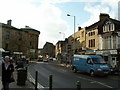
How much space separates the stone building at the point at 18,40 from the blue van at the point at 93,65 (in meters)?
39.4

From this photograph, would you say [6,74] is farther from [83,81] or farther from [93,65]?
[93,65]

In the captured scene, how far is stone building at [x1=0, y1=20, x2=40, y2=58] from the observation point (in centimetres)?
5697

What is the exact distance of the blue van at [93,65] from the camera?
18.3 m

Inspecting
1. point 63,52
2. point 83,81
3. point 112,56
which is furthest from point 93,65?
point 63,52

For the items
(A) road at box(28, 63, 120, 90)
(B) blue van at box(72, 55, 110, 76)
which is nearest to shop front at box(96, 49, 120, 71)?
(B) blue van at box(72, 55, 110, 76)

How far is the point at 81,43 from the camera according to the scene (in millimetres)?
44938

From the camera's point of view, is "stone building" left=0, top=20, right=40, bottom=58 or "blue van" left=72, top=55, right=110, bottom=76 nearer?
"blue van" left=72, top=55, right=110, bottom=76

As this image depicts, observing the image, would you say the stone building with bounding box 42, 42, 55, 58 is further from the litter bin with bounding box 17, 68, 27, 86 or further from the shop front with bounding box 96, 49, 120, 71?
the litter bin with bounding box 17, 68, 27, 86

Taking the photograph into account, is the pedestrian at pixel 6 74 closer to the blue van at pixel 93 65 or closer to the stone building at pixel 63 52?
the blue van at pixel 93 65

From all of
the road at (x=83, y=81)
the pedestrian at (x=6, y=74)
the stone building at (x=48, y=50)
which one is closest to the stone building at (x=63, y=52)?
the road at (x=83, y=81)

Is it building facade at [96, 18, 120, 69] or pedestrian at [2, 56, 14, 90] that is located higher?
building facade at [96, 18, 120, 69]

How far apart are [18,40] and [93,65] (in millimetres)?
45801

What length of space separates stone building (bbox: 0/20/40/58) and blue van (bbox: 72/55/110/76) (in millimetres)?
39354

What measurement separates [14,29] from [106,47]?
34651 millimetres
